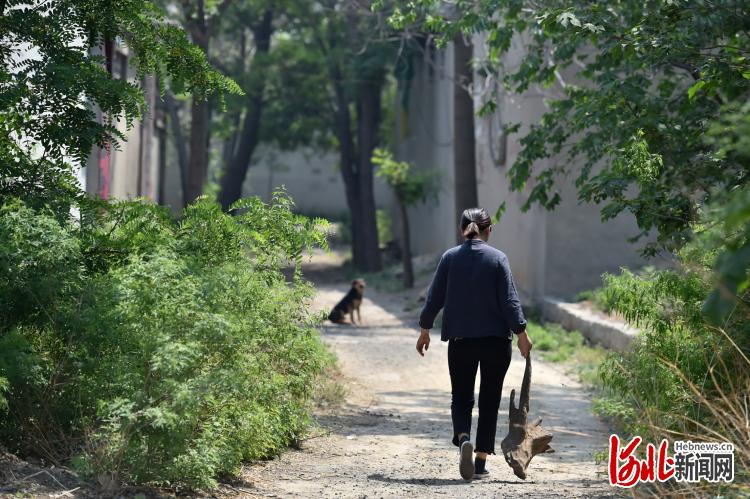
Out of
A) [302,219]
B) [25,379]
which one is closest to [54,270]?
[25,379]

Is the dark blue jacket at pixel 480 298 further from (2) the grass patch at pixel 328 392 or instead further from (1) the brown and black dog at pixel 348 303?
(1) the brown and black dog at pixel 348 303

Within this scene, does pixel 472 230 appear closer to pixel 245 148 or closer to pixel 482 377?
pixel 482 377

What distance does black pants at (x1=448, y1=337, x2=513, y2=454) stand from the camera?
7125 mm

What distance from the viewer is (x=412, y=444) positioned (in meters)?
8.78

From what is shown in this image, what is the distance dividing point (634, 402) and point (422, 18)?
14.8m

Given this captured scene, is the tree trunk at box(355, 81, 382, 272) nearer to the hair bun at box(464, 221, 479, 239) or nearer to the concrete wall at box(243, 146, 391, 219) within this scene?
the concrete wall at box(243, 146, 391, 219)

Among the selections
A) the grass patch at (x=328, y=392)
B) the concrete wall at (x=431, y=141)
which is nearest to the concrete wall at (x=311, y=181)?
the concrete wall at (x=431, y=141)

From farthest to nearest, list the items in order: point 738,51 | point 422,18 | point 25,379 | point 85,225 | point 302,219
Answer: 1. point 422,18
2. point 738,51
3. point 302,219
4. point 85,225
5. point 25,379

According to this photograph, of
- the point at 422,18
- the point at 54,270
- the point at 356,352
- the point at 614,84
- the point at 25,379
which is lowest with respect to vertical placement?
the point at 356,352

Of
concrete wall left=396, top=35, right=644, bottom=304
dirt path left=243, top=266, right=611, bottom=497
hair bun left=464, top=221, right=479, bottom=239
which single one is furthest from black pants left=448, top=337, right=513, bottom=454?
concrete wall left=396, top=35, right=644, bottom=304

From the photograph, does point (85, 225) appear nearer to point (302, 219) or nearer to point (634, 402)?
point (302, 219)

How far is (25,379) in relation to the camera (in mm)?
5992

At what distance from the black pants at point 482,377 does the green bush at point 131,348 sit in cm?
126

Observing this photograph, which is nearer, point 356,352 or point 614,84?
point 614,84
